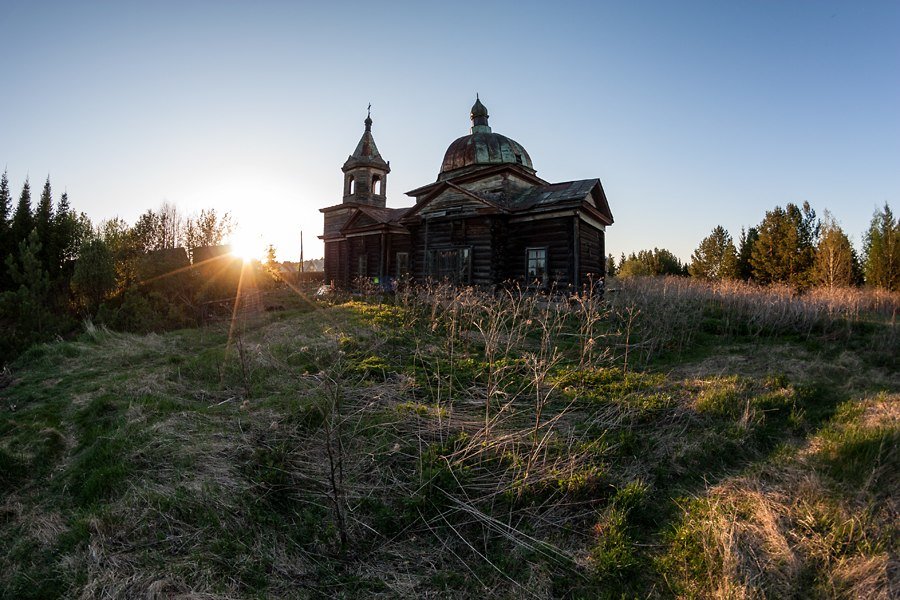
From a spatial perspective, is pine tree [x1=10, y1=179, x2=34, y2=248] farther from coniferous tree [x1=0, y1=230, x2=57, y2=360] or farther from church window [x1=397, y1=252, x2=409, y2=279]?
church window [x1=397, y1=252, x2=409, y2=279]

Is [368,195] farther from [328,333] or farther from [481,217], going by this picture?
[328,333]

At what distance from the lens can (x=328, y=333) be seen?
848 centimetres

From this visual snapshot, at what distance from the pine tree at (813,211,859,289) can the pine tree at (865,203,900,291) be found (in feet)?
2.94

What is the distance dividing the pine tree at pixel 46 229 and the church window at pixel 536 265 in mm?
19629

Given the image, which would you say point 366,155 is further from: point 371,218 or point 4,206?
point 4,206

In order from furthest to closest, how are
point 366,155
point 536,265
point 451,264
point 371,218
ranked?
point 366,155 → point 371,218 → point 451,264 → point 536,265

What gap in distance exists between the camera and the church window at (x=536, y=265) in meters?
14.3

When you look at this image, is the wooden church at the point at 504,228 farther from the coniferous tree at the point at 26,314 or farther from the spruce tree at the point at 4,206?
the spruce tree at the point at 4,206

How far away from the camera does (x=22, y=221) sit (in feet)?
76.6

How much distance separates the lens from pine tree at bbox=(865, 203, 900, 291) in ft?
65.6

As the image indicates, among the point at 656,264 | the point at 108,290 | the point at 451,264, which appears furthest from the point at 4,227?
the point at 656,264

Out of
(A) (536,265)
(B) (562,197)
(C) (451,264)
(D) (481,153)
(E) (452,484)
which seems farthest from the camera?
(D) (481,153)

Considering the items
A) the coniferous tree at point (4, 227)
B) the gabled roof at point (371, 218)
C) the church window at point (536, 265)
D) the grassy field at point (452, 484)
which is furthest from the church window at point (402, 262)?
the coniferous tree at point (4, 227)

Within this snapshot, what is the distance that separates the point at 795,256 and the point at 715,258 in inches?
259
